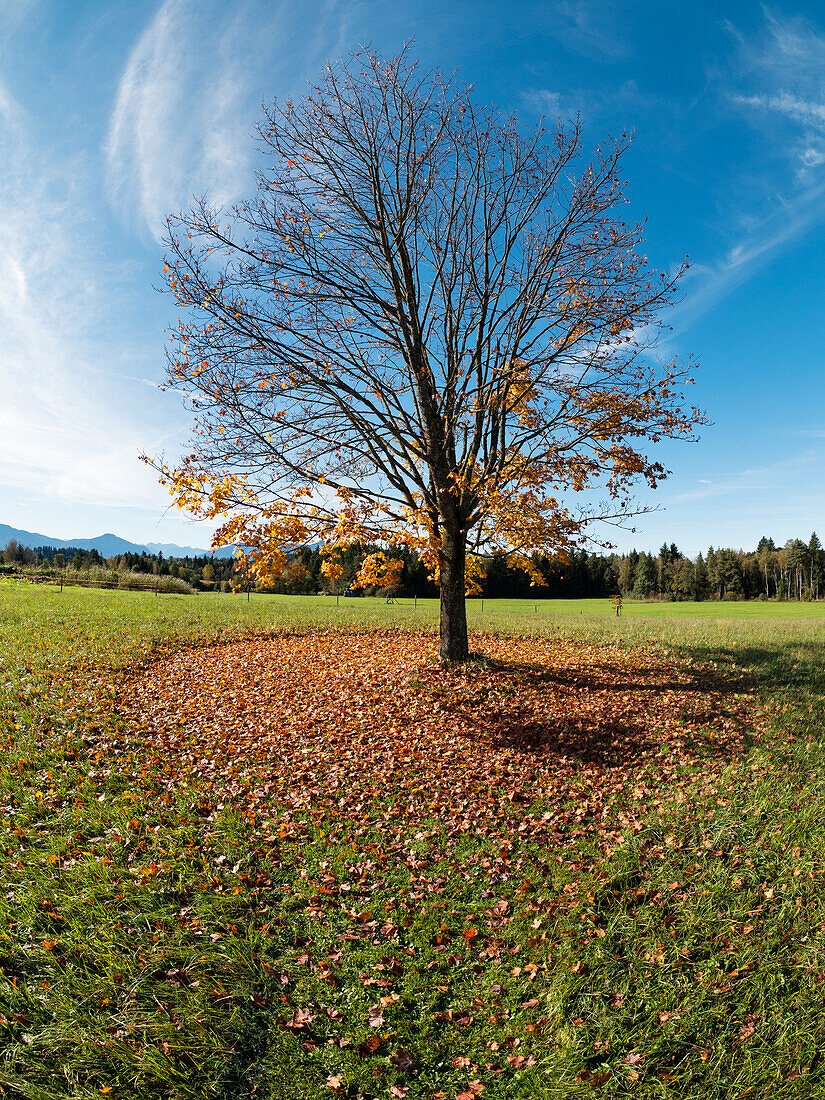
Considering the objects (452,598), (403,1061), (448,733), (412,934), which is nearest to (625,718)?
(448,733)

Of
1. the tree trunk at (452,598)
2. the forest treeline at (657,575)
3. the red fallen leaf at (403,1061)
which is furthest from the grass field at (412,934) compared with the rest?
the forest treeline at (657,575)

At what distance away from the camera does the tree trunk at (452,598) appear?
11727 mm

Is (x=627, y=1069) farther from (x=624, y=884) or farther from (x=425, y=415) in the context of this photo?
(x=425, y=415)

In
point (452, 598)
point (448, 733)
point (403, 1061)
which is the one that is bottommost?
point (403, 1061)

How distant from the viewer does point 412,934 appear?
14.6 ft

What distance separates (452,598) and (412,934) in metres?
7.80

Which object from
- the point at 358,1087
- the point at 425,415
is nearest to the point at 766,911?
the point at 358,1087

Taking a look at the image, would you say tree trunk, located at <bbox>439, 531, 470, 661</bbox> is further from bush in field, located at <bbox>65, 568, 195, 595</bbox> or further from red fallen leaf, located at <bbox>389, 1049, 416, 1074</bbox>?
bush in field, located at <bbox>65, 568, 195, 595</bbox>

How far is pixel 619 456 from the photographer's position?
35.6ft

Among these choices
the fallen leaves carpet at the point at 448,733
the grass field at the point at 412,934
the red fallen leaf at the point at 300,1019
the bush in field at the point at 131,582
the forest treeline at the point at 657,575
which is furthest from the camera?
the forest treeline at the point at 657,575

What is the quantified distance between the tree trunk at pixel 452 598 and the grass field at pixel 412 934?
4464 millimetres

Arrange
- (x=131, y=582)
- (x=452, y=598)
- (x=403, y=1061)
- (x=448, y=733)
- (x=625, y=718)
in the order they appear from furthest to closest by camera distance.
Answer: (x=131, y=582), (x=452, y=598), (x=625, y=718), (x=448, y=733), (x=403, y=1061)

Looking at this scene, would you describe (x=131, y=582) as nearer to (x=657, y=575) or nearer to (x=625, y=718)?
(x=625, y=718)

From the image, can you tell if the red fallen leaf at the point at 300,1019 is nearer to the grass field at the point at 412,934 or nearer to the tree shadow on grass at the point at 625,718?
the grass field at the point at 412,934
